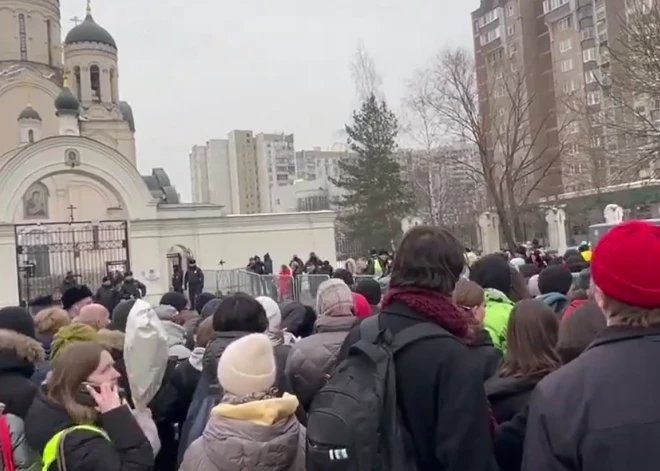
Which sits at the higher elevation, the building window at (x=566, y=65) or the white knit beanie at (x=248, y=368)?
the building window at (x=566, y=65)

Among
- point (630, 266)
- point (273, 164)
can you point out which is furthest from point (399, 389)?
point (273, 164)

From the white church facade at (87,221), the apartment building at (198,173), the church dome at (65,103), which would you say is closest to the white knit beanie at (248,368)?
the white church facade at (87,221)

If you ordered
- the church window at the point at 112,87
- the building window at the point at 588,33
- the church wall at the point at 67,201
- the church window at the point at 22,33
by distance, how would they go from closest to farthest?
the church wall at the point at 67,201 < the church window at the point at 22,33 < the church window at the point at 112,87 < the building window at the point at 588,33

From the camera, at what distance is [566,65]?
2621 inches

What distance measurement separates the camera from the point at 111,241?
2973 centimetres

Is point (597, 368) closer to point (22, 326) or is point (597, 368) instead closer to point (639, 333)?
point (639, 333)

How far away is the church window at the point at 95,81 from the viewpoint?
50656mm

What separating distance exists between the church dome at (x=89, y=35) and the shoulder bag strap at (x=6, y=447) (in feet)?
168

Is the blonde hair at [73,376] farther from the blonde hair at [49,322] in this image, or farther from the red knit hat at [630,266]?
the blonde hair at [49,322]

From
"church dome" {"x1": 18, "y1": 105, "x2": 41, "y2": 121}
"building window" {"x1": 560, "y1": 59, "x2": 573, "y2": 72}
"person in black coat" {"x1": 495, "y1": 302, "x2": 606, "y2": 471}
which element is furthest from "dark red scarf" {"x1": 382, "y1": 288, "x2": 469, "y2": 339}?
"building window" {"x1": 560, "y1": 59, "x2": 573, "y2": 72}

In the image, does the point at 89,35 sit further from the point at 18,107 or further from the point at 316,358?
the point at 316,358

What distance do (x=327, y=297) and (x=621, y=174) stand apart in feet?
53.9

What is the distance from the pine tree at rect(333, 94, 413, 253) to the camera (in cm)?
4353

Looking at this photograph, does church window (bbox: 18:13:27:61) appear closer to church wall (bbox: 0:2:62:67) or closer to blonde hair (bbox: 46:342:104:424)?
church wall (bbox: 0:2:62:67)
